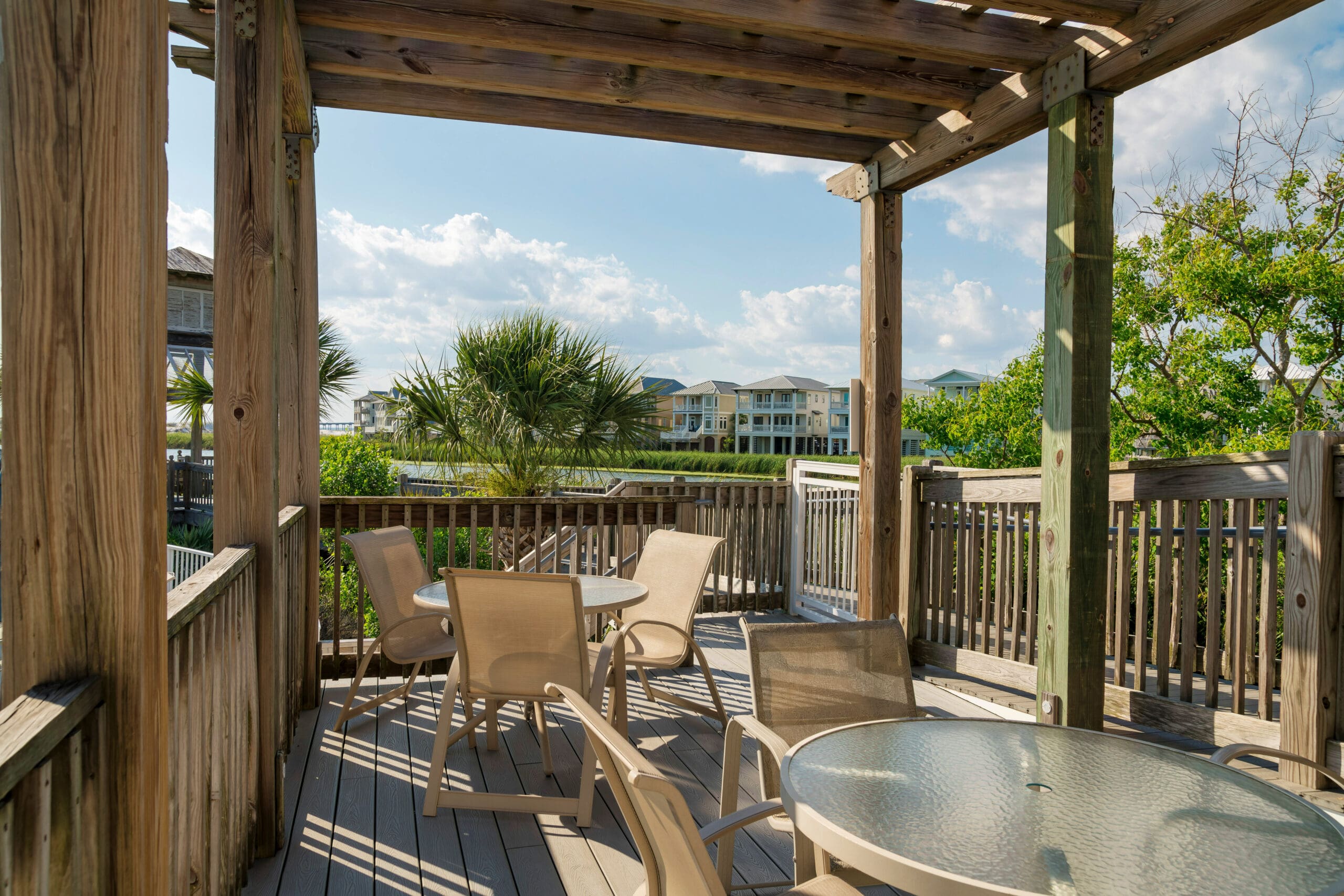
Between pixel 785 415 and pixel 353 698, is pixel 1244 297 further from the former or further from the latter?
pixel 785 415

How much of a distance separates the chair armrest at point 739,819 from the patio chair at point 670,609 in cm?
202

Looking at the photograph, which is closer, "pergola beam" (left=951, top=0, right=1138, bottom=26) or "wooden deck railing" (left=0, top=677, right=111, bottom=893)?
"wooden deck railing" (left=0, top=677, right=111, bottom=893)

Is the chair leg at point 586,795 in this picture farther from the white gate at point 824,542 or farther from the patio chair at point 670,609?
the white gate at point 824,542

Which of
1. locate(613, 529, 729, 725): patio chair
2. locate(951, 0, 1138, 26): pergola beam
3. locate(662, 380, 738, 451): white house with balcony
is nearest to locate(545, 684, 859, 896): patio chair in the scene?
locate(613, 529, 729, 725): patio chair

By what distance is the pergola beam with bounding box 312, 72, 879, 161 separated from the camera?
13.6 feet

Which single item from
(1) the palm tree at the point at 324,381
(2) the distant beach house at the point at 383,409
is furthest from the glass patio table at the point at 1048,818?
(1) the palm tree at the point at 324,381

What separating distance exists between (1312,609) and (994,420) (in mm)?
8365

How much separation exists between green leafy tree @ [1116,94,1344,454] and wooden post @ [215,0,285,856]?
981 centimetres

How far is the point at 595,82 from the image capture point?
13.0 ft

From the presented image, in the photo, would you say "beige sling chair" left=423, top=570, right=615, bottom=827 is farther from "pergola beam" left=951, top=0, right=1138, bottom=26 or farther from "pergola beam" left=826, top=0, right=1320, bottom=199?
"pergola beam" left=826, top=0, right=1320, bottom=199

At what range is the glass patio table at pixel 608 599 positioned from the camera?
338 centimetres

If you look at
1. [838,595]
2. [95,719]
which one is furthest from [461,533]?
[95,719]

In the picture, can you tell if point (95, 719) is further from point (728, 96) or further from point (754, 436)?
point (754, 436)

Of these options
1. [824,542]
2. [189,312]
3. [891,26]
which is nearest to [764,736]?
[891,26]
